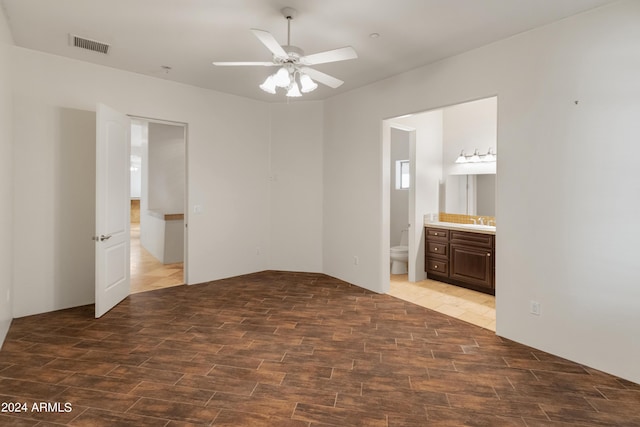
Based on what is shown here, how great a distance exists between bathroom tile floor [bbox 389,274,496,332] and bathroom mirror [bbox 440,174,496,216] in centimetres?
123

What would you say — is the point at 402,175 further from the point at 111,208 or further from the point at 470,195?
the point at 111,208

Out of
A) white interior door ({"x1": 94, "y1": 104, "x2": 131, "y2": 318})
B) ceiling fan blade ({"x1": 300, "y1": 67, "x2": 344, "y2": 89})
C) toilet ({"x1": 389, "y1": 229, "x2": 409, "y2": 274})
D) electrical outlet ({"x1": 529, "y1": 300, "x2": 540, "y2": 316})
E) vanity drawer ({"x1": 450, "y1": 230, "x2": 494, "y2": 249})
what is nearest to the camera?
ceiling fan blade ({"x1": 300, "y1": 67, "x2": 344, "y2": 89})

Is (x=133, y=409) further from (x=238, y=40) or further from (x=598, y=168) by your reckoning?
(x=598, y=168)

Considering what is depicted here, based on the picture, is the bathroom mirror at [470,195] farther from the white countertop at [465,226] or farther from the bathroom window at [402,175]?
the bathroom window at [402,175]

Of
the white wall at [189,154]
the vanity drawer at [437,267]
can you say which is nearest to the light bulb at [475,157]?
the vanity drawer at [437,267]

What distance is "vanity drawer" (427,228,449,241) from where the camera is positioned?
5.02 m

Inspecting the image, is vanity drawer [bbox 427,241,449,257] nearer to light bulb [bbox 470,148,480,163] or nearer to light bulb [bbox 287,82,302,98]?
light bulb [bbox 470,148,480,163]

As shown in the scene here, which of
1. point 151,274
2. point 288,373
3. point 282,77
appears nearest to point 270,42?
point 282,77

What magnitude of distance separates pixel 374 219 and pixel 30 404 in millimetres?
3788

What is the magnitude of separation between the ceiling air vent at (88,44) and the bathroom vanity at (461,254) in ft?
15.5

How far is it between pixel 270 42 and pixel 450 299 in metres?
3.72

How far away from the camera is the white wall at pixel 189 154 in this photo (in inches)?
143

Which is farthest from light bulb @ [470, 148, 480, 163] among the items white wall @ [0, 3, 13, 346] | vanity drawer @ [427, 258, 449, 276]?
white wall @ [0, 3, 13, 346]

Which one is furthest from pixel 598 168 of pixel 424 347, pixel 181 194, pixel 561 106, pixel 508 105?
pixel 181 194
